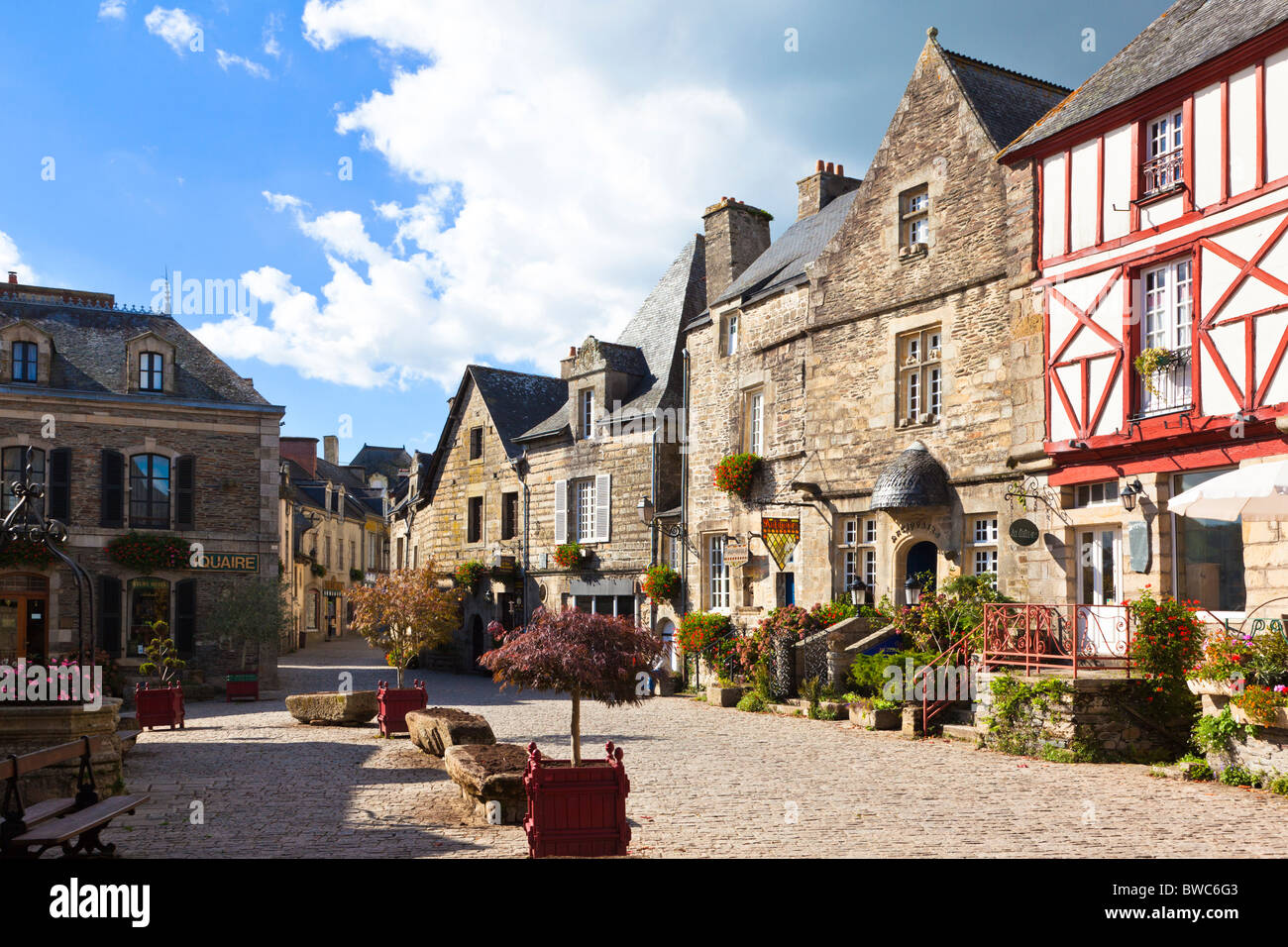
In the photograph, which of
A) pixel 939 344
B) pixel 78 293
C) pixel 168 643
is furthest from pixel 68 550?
pixel 939 344

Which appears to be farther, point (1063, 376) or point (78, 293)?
point (78, 293)

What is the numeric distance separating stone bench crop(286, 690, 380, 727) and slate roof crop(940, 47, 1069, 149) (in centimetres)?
1256

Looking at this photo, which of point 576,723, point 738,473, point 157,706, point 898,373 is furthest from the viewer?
point 738,473

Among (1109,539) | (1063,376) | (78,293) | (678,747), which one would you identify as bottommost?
(678,747)

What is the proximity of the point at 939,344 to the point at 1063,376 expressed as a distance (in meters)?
2.88

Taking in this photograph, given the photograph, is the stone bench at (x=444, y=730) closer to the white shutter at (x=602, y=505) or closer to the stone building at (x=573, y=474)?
the stone building at (x=573, y=474)

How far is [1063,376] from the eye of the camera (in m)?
14.5

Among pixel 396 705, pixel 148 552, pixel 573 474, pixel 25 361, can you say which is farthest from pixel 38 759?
pixel 573 474

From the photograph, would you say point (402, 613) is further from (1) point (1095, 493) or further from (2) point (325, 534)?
(2) point (325, 534)

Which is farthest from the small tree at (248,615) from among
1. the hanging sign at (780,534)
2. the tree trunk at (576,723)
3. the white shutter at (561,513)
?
the tree trunk at (576,723)

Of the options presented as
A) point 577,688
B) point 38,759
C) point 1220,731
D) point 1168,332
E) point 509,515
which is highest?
point 1168,332

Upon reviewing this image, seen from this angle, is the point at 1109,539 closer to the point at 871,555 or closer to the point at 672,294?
the point at 871,555

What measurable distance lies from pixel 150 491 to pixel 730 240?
44.7 ft

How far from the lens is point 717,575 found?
22547 millimetres
